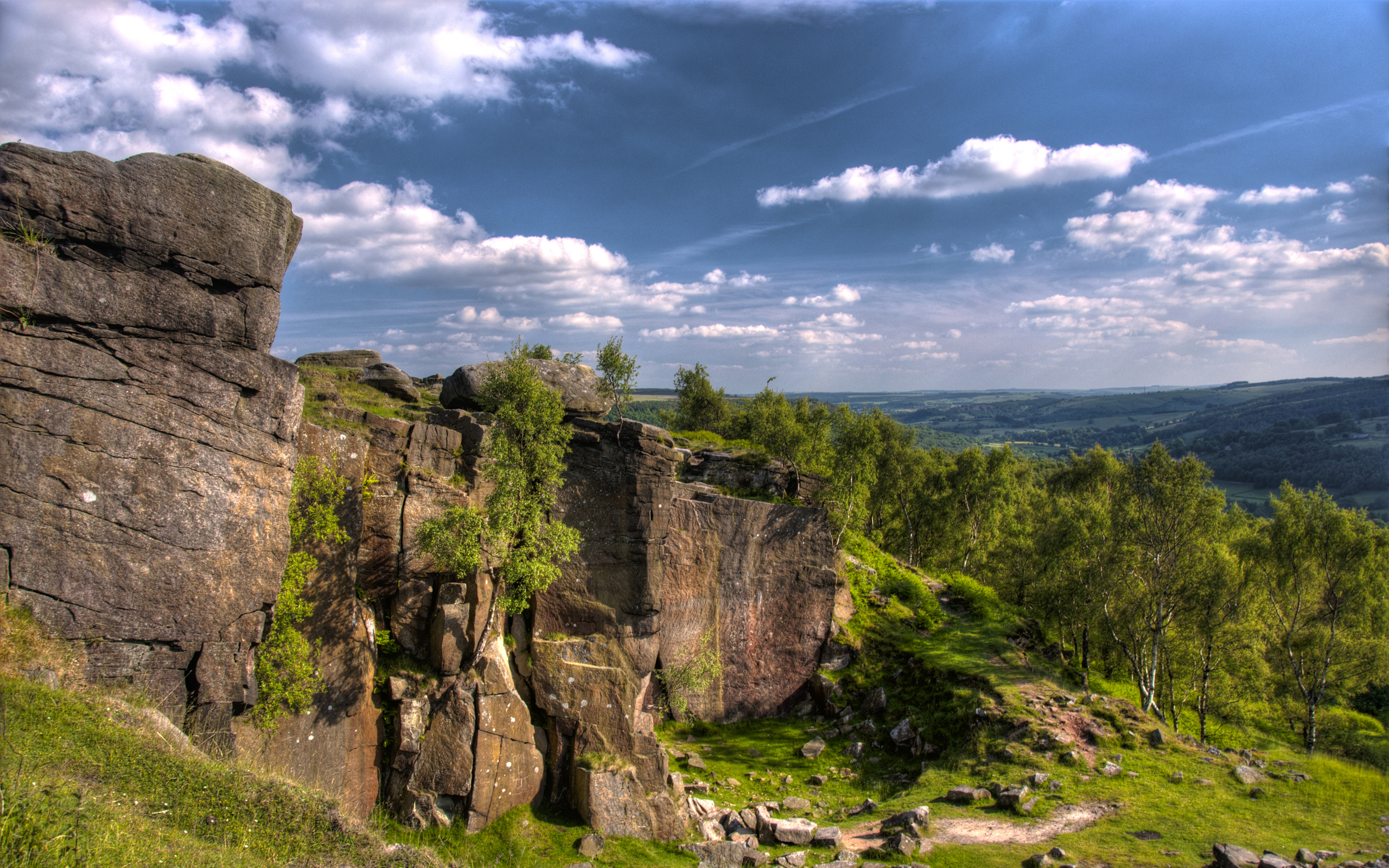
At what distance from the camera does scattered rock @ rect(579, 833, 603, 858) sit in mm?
18000

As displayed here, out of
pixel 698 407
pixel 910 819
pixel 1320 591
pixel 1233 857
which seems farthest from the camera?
pixel 698 407

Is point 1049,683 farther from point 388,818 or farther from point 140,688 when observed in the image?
point 140,688

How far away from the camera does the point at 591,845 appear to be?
18.2m

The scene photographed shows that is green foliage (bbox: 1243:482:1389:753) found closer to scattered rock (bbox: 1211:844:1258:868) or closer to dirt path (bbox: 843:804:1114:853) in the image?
dirt path (bbox: 843:804:1114:853)

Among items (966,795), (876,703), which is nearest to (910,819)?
(966,795)

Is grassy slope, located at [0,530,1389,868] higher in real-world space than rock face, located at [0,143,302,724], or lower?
lower

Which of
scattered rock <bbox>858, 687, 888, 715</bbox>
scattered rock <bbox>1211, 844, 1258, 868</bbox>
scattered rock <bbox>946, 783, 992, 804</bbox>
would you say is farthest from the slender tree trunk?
scattered rock <bbox>1211, 844, 1258, 868</bbox>

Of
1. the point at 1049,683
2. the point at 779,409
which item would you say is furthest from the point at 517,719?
the point at 779,409

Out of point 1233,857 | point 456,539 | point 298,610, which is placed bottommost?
point 1233,857

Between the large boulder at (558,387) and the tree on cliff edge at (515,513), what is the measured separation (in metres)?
4.68

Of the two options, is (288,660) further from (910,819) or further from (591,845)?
(910,819)

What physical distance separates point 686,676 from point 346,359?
21193mm

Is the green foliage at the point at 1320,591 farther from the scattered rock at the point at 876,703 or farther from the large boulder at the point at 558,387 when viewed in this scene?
the large boulder at the point at 558,387

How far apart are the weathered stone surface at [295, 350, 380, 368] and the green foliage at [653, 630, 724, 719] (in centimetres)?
1931
